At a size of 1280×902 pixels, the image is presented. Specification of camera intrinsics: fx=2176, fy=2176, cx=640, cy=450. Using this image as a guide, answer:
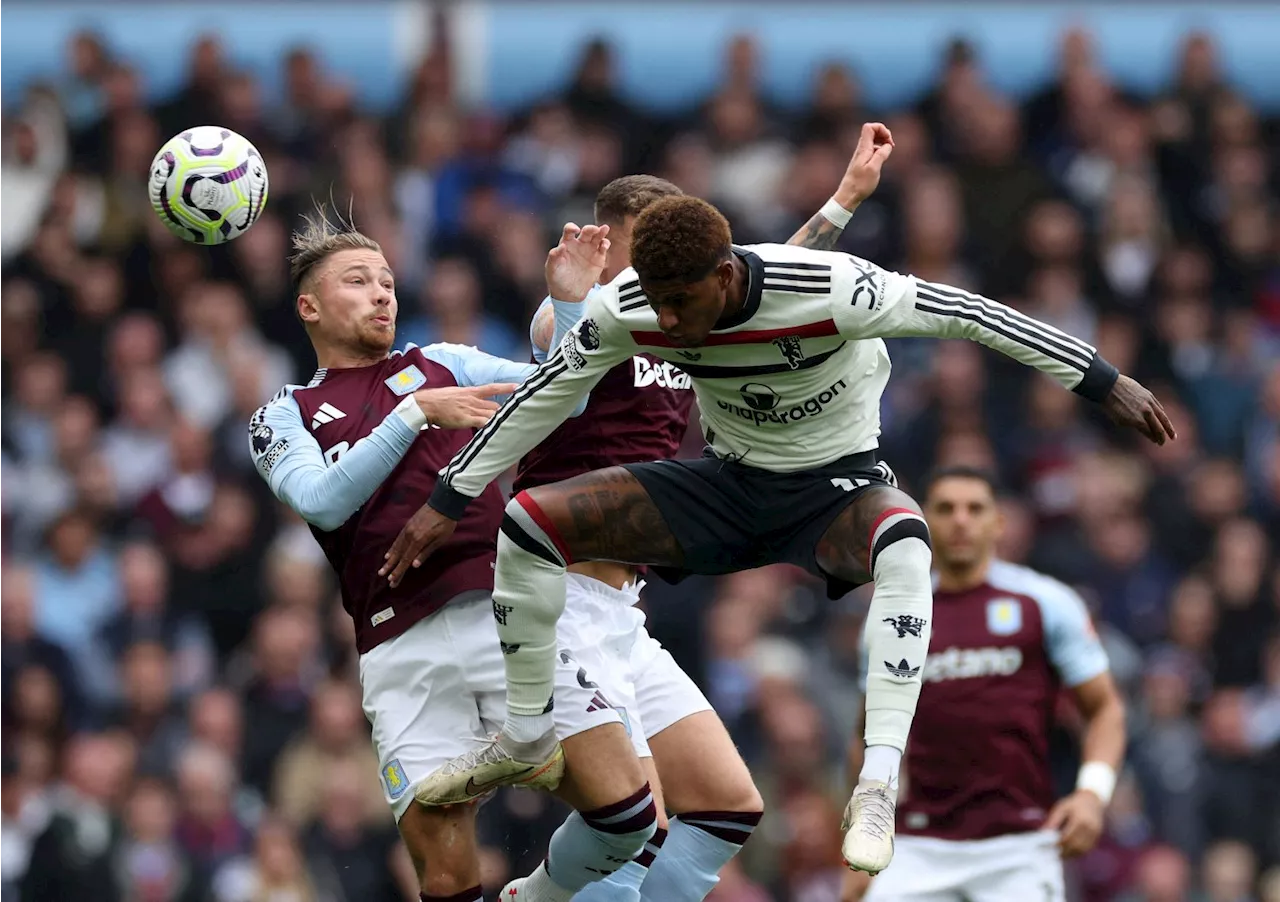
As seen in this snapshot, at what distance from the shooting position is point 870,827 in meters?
6.61

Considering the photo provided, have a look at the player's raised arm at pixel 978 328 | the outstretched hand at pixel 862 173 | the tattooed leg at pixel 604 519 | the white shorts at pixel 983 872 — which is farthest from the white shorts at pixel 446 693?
the white shorts at pixel 983 872

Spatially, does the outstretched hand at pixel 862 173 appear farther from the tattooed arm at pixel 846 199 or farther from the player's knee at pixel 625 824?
the player's knee at pixel 625 824

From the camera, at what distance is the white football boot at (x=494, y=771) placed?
714 cm

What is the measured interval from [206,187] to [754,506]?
7.86ft

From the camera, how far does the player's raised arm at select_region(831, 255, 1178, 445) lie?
6625 millimetres

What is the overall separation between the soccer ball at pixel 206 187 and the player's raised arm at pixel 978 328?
2467 millimetres

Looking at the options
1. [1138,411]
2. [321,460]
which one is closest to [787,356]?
[1138,411]

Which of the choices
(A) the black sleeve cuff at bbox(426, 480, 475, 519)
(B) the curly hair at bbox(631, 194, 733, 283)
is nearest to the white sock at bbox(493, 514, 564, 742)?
(A) the black sleeve cuff at bbox(426, 480, 475, 519)

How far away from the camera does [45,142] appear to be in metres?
15.4

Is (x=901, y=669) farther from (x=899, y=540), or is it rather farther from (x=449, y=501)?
(x=449, y=501)

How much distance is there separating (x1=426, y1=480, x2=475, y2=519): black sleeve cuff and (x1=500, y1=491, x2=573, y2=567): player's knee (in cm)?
23

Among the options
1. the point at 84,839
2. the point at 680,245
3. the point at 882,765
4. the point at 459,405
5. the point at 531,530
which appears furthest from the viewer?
the point at 84,839

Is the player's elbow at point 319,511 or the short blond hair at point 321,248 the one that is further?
the short blond hair at point 321,248

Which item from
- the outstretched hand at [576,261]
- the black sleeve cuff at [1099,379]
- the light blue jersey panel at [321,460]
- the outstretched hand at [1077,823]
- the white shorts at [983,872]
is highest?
the outstretched hand at [576,261]
